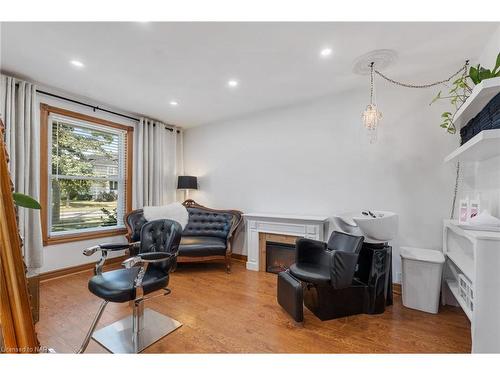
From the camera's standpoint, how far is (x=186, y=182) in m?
4.36

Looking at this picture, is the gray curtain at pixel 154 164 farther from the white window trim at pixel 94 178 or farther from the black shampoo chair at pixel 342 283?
the black shampoo chair at pixel 342 283

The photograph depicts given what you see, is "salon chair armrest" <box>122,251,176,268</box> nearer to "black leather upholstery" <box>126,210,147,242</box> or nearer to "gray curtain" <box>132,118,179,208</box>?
"black leather upholstery" <box>126,210,147,242</box>

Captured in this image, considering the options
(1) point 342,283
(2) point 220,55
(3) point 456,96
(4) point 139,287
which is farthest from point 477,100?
(4) point 139,287

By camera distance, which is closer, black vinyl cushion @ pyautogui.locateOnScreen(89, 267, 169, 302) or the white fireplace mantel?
black vinyl cushion @ pyautogui.locateOnScreen(89, 267, 169, 302)

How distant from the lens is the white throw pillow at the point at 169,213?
373 cm

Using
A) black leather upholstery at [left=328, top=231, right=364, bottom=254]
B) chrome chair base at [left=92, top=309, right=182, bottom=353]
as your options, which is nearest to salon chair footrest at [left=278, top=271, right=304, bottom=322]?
black leather upholstery at [left=328, top=231, right=364, bottom=254]

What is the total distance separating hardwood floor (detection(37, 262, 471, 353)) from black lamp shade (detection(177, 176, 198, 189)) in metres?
1.99

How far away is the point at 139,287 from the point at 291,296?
127 cm

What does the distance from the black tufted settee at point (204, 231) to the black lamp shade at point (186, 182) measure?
28cm

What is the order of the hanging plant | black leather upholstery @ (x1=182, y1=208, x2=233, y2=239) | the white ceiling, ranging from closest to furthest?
the white ceiling → the hanging plant → black leather upholstery @ (x1=182, y1=208, x2=233, y2=239)

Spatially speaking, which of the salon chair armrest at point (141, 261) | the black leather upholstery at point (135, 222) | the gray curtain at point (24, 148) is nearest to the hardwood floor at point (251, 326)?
the salon chair armrest at point (141, 261)

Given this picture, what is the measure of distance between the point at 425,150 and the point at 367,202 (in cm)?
85

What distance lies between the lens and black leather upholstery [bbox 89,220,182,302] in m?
1.63
